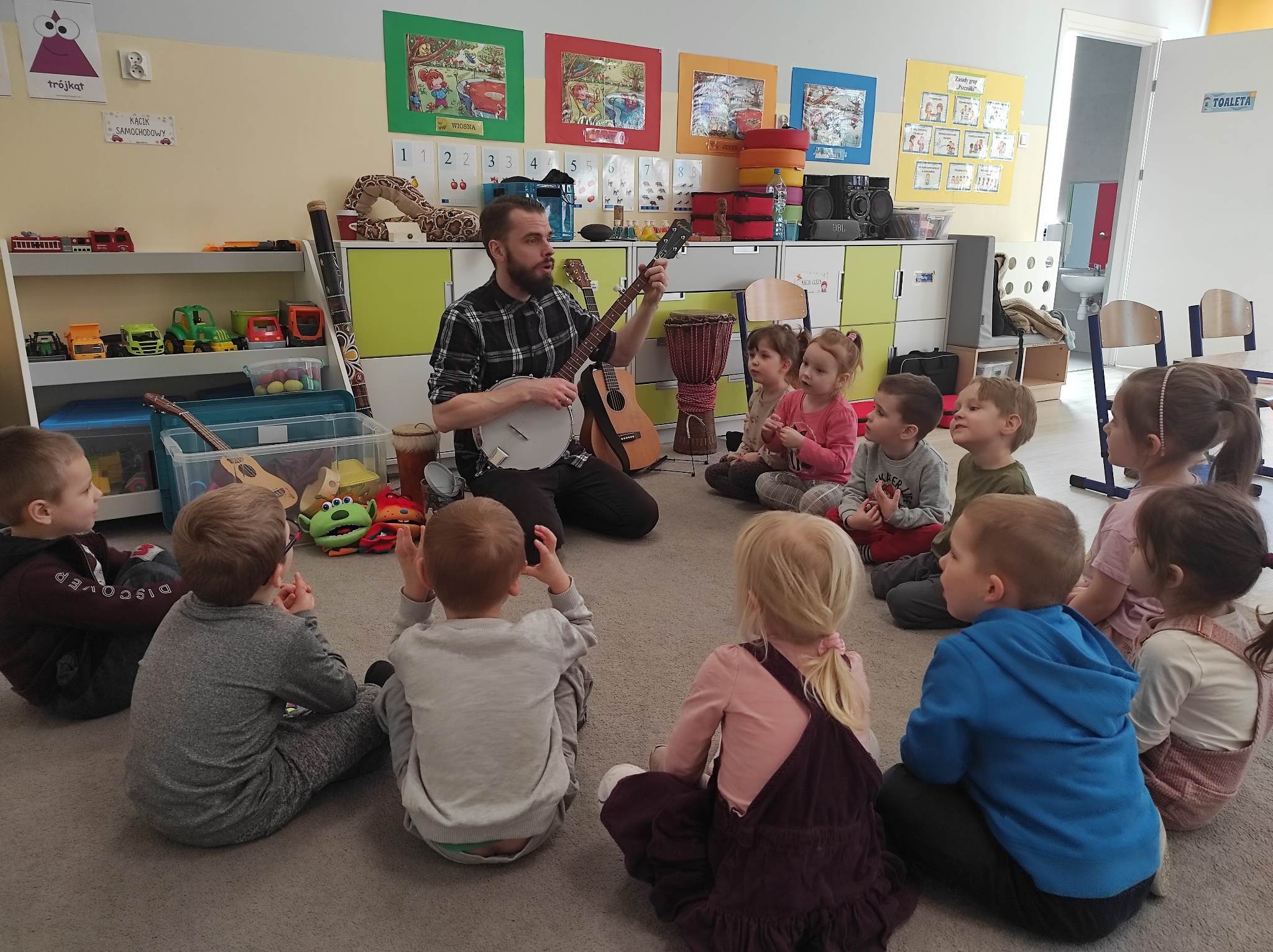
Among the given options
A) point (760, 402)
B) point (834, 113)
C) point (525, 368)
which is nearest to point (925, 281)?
point (834, 113)

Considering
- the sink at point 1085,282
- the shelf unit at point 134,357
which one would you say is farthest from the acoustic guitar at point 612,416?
the sink at point 1085,282

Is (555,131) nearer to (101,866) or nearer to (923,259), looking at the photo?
(923,259)

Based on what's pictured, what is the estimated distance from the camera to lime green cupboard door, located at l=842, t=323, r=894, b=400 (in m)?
4.93

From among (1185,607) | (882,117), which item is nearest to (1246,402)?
(1185,607)

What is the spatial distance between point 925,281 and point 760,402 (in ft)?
6.72

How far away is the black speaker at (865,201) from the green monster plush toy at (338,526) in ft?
9.93

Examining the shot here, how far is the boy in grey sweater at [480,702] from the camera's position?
1.46 metres

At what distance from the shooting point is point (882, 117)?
16.7ft

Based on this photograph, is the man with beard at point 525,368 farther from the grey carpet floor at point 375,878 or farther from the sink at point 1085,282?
the sink at point 1085,282

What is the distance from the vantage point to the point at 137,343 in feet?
10.6

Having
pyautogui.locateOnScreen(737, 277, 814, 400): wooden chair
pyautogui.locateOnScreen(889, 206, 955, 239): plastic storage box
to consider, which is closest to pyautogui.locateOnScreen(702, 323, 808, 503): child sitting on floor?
pyautogui.locateOnScreen(737, 277, 814, 400): wooden chair

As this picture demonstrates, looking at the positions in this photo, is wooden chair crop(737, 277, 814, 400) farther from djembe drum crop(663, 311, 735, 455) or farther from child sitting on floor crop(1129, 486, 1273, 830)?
child sitting on floor crop(1129, 486, 1273, 830)

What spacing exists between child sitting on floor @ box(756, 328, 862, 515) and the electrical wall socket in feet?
8.56

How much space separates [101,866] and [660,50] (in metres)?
4.02
